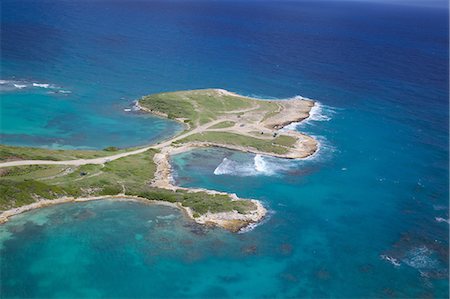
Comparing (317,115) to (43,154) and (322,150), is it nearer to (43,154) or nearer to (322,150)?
(322,150)

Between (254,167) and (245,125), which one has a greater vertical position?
(245,125)

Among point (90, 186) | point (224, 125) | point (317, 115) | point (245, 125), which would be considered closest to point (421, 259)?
point (90, 186)

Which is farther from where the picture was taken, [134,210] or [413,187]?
[413,187]

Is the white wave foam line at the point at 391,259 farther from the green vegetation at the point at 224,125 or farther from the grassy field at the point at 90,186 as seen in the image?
the green vegetation at the point at 224,125

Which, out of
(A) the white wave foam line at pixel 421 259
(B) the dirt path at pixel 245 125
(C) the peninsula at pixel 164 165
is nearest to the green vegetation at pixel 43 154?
(C) the peninsula at pixel 164 165

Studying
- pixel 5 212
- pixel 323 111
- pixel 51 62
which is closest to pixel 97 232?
pixel 5 212

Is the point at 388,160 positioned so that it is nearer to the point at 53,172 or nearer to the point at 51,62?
the point at 53,172
